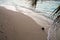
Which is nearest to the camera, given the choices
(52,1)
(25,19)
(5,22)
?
(5,22)

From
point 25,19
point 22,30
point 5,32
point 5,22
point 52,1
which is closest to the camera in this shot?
point 5,32

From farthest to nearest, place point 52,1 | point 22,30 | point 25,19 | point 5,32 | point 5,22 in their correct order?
1. point 52,1
2. point 25,19
3. point 5,22
4. point 22,30
5. point 5,32

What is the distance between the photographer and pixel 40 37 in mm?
2625

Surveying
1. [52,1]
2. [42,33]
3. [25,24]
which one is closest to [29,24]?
[25,24]

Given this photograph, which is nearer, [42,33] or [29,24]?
[42,33]

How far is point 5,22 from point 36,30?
0.84 metres

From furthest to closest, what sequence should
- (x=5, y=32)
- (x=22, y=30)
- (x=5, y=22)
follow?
(x=5, y=22) → (x=22, y=30) → (x=5, y=32)

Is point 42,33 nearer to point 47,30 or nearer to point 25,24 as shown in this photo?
point 47,30

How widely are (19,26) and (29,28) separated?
26cm

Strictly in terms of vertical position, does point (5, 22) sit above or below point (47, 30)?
above

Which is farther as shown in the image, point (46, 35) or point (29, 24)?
point (29, 24)

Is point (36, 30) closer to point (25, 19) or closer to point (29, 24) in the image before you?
point (29, 24)

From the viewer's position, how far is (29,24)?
3113 millimetres

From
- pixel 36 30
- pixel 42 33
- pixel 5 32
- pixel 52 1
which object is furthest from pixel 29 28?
pixel 52 1
